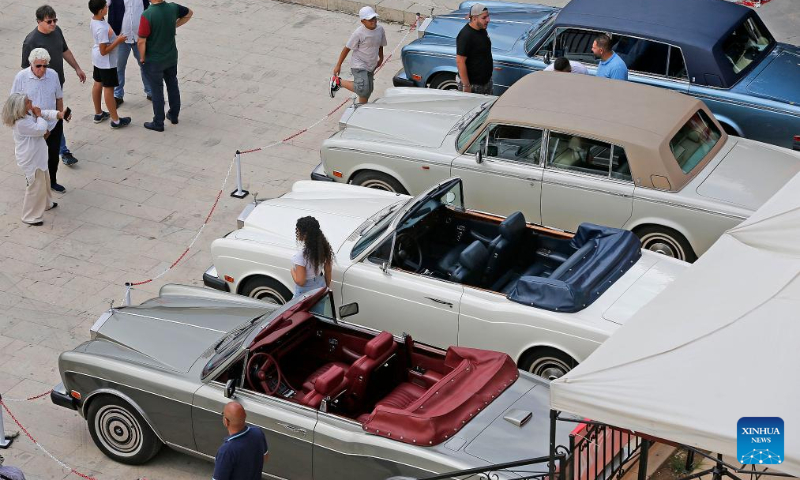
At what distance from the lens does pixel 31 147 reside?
11508 millimetres

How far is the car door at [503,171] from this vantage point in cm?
1070

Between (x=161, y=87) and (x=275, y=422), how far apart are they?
22.3ft

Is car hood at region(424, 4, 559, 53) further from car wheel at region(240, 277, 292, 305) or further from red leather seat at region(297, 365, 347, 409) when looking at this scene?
red leather seat at region(297, 365, 347, 409)

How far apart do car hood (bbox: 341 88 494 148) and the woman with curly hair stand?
8.15 feet

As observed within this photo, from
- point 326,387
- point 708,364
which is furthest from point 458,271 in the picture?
point 708,364

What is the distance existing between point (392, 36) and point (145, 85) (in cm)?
377

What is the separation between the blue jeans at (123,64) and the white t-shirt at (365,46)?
256cm

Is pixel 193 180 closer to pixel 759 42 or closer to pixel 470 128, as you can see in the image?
pixel 470 128

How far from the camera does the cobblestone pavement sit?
959cm

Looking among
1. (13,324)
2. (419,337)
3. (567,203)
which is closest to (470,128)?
(567,203)

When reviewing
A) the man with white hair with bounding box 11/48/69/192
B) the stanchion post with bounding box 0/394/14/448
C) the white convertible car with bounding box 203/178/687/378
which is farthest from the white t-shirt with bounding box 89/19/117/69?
the stanchion post with bounding box 0/394/14/448

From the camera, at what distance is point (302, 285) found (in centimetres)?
919

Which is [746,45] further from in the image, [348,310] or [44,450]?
[44,450]

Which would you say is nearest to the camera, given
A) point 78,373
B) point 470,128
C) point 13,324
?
point 78,373
